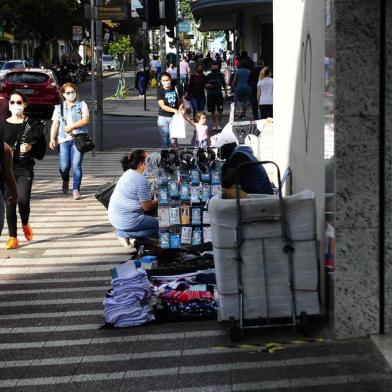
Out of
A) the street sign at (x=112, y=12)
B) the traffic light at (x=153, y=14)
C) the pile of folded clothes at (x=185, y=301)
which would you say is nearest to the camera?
the pile of folded clothes at (x=185, y=301)

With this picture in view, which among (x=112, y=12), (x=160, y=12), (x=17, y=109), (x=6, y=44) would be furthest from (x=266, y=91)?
(x=6, y=44)

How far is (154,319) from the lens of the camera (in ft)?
26.3

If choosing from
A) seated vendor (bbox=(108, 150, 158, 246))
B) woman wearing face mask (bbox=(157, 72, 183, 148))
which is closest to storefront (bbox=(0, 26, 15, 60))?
woman wearing face mask (bbox=(157, 72, 183, 148))

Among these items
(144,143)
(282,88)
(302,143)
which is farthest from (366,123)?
(144,143)

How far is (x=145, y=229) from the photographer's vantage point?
10938 mm

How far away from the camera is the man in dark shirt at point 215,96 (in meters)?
28.3

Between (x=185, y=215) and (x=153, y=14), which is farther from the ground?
(x=153, y=14)

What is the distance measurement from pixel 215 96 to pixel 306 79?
65.1 feet

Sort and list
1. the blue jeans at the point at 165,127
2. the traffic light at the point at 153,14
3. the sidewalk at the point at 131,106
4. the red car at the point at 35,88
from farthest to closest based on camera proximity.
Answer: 1. the sidewalk at the point at 131,106
2. the red car at the point at 35,88
3. the blue jeans at the point at 165,127
4. the traffic light at the point at 153,14

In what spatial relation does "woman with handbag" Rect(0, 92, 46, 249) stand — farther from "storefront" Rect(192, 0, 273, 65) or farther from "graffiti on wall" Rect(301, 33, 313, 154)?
"storefront" Rect(192, 0, 273, 65)

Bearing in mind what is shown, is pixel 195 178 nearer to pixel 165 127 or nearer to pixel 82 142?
pixel 82 142

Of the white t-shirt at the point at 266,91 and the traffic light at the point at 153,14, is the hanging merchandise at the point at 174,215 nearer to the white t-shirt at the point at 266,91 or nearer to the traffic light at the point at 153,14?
the traffic light at the point at 153,14

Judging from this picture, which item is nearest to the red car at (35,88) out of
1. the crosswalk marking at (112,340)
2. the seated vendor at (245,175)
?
the seated vendor at (245,175)

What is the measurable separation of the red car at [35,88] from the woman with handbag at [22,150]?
866 inches
